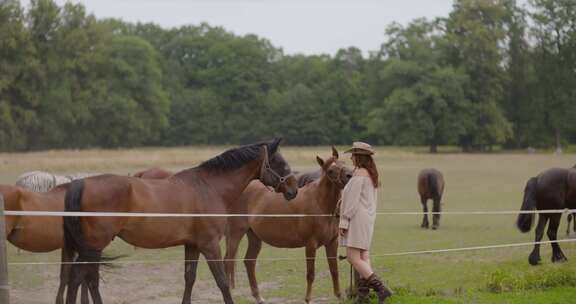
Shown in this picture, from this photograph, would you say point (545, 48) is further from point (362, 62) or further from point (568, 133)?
point (362, 62)

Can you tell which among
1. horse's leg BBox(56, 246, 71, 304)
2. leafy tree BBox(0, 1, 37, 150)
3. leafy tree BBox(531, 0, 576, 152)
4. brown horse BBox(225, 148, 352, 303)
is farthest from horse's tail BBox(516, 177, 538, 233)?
leafy tree BBox(531, 0, 576, 152)

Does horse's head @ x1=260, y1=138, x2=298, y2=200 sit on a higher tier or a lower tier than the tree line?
lower

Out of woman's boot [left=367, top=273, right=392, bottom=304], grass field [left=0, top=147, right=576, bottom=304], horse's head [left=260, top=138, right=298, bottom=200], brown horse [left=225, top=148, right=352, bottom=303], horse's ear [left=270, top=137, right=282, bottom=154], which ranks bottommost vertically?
grass field [left=0, top=147, right=576, bottom=304]

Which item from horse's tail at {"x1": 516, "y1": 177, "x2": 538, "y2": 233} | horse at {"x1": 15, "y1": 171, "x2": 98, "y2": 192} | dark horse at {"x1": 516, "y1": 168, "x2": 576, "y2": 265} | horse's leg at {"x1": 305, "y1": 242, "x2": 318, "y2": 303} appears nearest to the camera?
horse's leg at {"x1": 305, "y1": 242, "x2": 318, "y2": 303}

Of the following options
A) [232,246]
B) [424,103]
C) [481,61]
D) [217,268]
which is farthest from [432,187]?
[481,61]

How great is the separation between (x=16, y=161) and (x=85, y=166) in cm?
514

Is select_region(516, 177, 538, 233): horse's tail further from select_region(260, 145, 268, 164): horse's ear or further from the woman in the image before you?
select_region(260, 145, 268, 164): horse's ear

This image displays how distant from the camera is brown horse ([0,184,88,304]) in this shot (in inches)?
310

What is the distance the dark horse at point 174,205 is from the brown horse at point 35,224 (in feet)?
3.57

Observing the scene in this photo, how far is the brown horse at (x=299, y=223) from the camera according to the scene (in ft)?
27.3

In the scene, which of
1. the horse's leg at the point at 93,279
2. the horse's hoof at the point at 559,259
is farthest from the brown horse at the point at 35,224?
the horse's hoof at the point at 559,259

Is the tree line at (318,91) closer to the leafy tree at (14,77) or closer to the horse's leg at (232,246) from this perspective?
the leafy tree at (14,77)

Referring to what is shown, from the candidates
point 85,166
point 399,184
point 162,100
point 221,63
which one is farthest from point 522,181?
point 221,63

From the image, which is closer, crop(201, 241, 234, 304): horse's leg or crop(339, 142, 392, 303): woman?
crop(339, 142, 392, 303): woman
